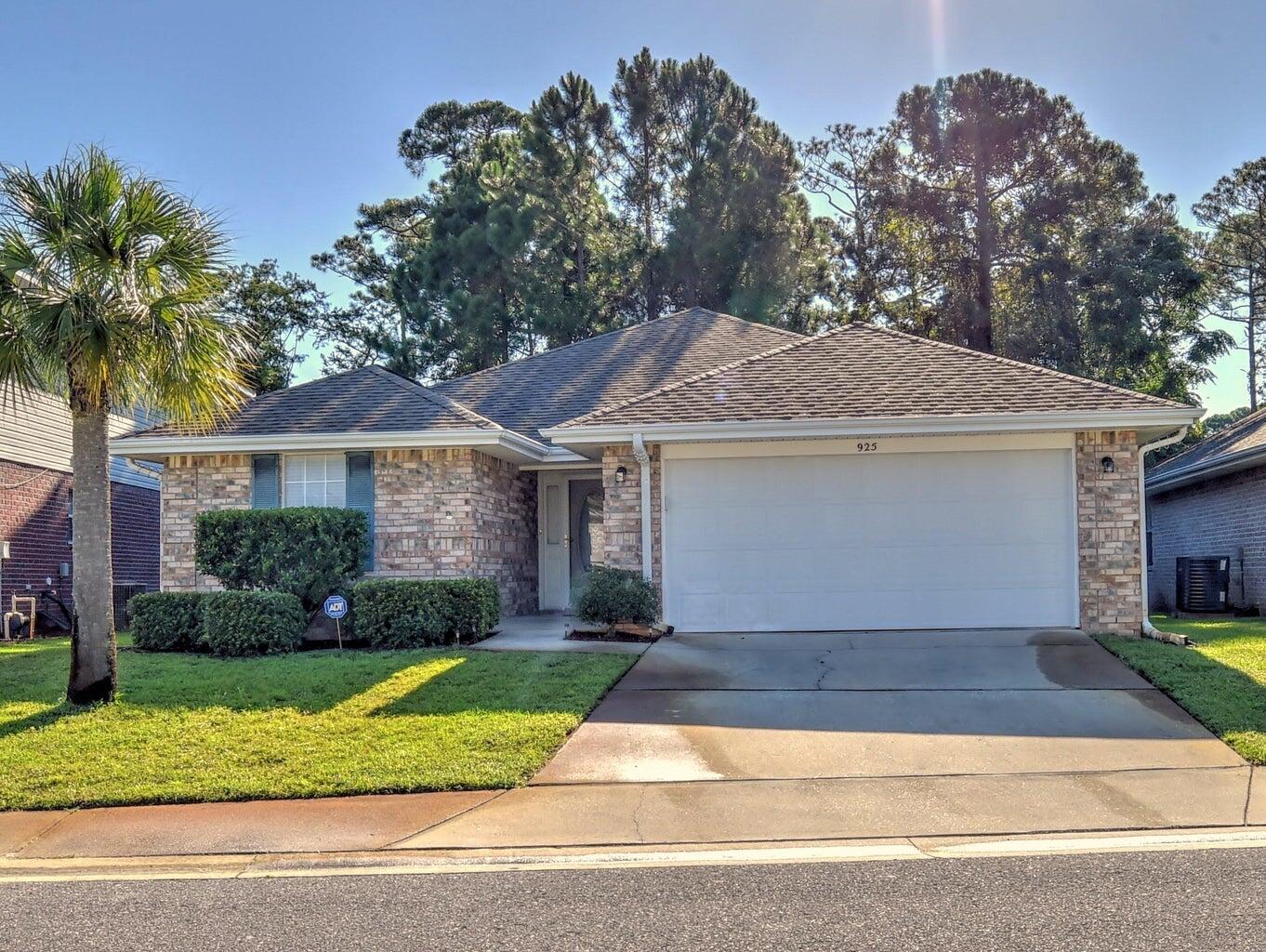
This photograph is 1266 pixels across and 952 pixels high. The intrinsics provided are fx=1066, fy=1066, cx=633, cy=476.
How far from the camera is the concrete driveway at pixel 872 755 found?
6.41 meters

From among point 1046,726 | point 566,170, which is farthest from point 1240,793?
point 566,170

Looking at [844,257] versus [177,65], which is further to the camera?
[844,257]

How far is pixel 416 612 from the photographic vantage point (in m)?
12.2

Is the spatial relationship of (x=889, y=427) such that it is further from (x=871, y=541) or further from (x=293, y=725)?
(x=293, y=725)

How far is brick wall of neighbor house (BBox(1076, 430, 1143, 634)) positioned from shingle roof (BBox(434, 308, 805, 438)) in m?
6.84

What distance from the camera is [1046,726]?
852 cm

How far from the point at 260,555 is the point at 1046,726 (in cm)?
882

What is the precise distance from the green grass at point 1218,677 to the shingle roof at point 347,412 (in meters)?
8.02

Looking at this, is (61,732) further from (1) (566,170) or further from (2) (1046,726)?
(1) (566,170)

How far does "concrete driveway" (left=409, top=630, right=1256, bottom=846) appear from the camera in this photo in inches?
252

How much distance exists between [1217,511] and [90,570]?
58.0ft

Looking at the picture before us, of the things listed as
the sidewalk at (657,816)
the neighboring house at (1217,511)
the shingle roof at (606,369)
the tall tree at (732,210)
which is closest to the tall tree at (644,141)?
the tall tree at (732,210)

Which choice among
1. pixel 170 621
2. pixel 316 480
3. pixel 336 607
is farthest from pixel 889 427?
pixel 170 621

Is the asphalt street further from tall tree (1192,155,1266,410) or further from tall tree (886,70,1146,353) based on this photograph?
tall tree (1192,155,1266,410)
